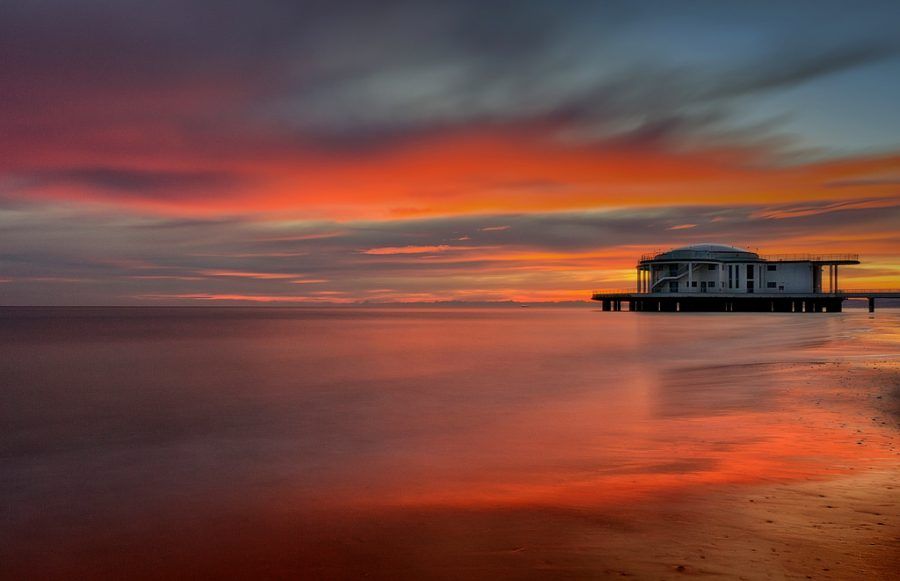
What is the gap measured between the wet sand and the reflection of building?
101037 millimetres

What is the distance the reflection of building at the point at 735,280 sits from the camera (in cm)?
10588

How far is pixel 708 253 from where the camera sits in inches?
4267

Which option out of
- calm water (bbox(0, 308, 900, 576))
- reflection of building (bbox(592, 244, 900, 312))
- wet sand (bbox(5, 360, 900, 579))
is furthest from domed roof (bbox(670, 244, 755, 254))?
wet sand (bbox(5, 360, 900, 579))

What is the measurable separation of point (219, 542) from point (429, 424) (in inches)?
341

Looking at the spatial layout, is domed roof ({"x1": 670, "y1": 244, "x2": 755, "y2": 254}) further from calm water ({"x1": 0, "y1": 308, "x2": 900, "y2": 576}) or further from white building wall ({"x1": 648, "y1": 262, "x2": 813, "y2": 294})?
calm water ({"x1": 0, "y1": 308, "x2": 900, "y2": 576})

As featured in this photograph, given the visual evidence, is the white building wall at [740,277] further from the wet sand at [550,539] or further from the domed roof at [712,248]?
the wet sand at [550,539]

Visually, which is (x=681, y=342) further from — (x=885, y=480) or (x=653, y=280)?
(x=653, y=280)

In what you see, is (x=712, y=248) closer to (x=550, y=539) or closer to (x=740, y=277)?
(x=740, y=277)

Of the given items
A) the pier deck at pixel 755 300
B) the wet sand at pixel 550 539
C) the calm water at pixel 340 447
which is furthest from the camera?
the pier deck at pixel 755 300

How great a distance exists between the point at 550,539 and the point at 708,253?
4311 inches

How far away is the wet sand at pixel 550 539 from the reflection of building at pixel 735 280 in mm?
Answer: 101037

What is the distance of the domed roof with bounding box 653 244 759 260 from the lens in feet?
352

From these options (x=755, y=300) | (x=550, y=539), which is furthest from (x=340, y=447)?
(x=755, y=300)

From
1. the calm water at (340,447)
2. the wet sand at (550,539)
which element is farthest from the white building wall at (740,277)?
the wet sand at (550,539)
